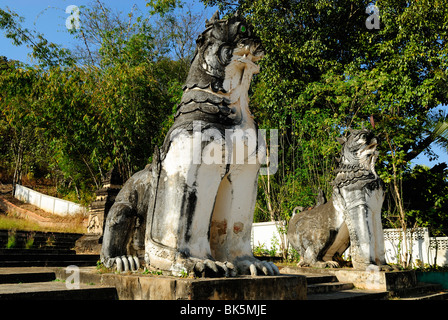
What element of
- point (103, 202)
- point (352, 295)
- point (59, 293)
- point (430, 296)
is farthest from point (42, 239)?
point (430, 296)

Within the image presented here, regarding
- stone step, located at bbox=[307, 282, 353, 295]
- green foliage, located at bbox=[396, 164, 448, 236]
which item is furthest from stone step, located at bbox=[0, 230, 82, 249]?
green foliage, located at bbox=[396, 164, 448, 236]

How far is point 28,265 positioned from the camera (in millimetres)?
5527

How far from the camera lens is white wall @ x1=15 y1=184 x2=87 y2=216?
1880 centimetres

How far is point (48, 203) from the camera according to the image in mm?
20688

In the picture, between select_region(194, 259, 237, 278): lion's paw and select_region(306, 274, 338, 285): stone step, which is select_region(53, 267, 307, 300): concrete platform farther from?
select_region(306, 274, 338, 285): stone step

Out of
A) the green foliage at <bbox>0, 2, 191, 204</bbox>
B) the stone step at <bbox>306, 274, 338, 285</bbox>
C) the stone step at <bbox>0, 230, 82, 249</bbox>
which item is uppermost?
the green foliage at <bbox>0, 2, 191, 204</bbox>

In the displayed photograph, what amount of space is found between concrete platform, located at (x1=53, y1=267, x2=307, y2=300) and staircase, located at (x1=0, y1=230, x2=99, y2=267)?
10.4ft

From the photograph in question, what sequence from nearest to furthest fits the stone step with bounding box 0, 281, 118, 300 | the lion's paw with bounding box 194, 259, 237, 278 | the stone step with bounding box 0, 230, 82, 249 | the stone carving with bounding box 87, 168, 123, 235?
the stone step with bounding box 0, 281, 118, 300, the lion's paw with bounding box 194, 259, 237, 278, the stone step with bounding box 0, 230, 82, 249, the stone carving with bounding box 87, 168, 123, 235

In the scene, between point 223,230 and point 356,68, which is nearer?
point 223,230

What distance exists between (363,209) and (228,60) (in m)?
3.30

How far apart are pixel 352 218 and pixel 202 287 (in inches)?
145

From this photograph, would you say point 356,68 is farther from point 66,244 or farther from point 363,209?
point 66,244

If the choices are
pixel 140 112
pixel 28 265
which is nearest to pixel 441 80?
pixel 140 112

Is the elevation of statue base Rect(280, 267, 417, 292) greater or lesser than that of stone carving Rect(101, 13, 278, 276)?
lesser
